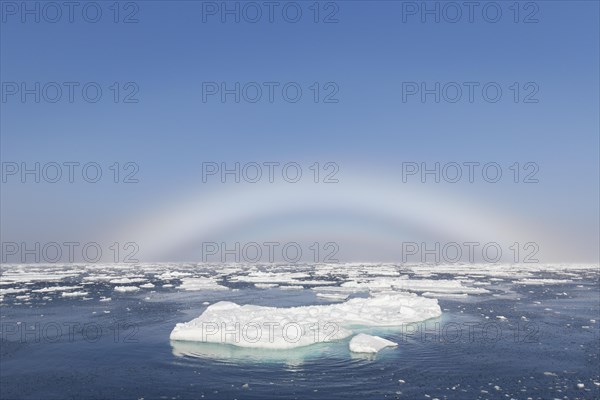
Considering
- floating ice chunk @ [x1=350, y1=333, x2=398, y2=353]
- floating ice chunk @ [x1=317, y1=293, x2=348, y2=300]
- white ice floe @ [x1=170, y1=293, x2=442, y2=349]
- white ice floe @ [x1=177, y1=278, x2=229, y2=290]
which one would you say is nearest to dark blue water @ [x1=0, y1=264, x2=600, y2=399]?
floating ice chunk @ [x1=350, y1=333, x2=398, y2=353]

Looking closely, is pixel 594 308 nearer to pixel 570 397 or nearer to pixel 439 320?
pixel 439 320

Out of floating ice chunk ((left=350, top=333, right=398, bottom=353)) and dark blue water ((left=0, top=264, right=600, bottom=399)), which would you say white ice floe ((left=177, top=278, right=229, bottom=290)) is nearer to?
dark blue water ((left=0, top=264, right=600, bottom=399))

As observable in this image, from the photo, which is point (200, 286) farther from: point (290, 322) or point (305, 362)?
point (305, 362)

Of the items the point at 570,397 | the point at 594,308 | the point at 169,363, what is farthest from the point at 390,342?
the point at 594,308

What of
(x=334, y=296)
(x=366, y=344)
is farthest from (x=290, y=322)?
(x=334, y=296)

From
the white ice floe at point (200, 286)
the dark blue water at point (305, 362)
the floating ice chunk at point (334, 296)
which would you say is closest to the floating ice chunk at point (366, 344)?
the dark blue water at point (305, 362)

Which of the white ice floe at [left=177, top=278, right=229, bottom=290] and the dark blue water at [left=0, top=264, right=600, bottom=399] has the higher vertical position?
the dark blue water at [left=0, top=264, right=600, bottom=399]
